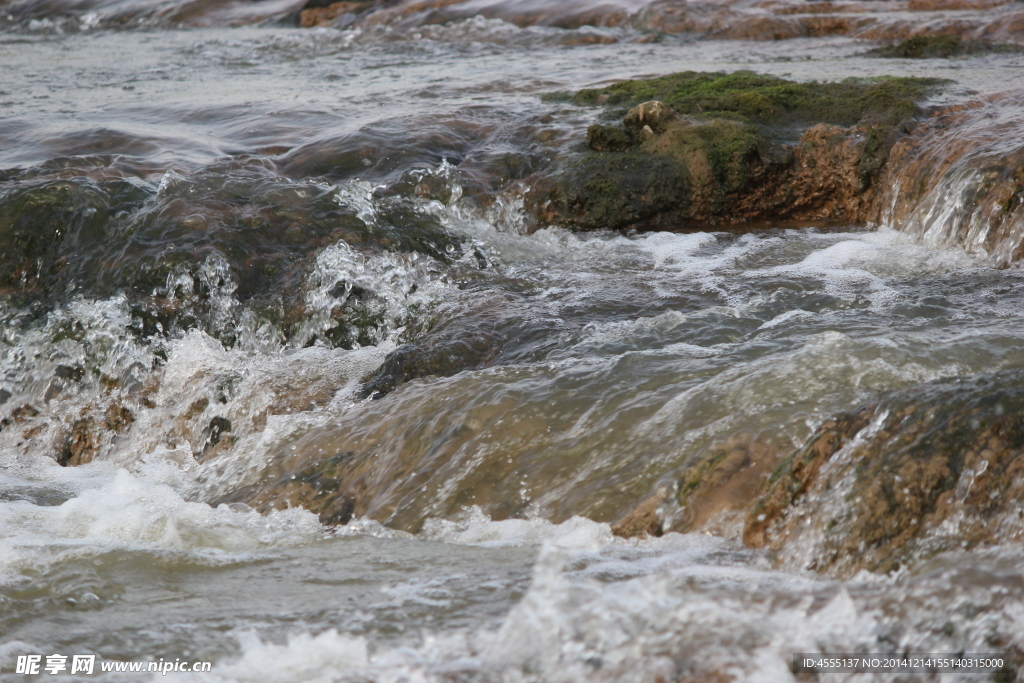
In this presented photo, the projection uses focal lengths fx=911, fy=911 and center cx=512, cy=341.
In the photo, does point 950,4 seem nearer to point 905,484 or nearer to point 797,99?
point 797,99

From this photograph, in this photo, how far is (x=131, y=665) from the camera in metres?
2.59

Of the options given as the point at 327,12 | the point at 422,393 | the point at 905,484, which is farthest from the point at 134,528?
the point at 327,12

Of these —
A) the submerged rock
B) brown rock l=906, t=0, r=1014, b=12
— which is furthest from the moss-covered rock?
brown rock l=906, t=0, r=1014, b=12

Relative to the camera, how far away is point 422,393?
447cm

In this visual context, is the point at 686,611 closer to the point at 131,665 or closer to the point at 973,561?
the point at 973,561

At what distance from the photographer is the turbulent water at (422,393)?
2418 mm

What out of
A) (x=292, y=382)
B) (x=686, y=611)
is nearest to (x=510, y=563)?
(x=686, y=611)

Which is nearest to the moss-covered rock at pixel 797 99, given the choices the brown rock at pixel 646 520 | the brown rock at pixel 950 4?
the brown rock at pixel 646 520

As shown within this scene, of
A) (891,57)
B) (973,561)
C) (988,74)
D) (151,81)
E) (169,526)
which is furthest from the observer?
(151,81)

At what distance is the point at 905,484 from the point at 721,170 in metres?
4.51

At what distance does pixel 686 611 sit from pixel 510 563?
0.84 metres

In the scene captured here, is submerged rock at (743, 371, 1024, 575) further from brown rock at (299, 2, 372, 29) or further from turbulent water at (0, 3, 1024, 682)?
brown rock at (299, 2, 372, 29)

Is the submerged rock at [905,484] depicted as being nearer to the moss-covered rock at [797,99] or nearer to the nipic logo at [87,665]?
the nipic logo at [87,665]

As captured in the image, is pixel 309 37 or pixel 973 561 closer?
pixel 973 561
